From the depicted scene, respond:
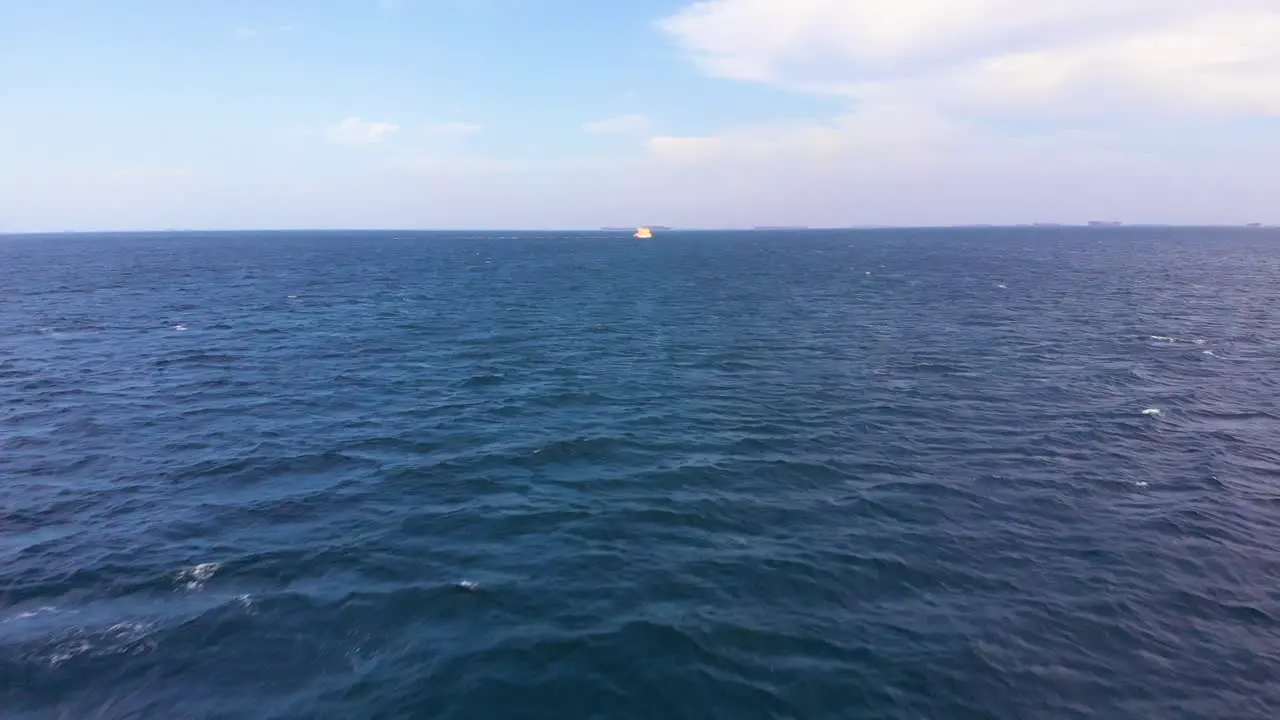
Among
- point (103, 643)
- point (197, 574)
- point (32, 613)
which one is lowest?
point (103, 643)

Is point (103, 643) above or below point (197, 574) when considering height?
below

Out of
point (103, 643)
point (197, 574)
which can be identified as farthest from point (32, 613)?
point (197, 574)

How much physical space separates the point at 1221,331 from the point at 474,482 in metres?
90.5

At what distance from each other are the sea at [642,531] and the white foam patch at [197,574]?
153 mm

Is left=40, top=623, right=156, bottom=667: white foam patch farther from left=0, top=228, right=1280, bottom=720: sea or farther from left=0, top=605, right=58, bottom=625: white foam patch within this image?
left=0, top=605, right=58, bottom=625: white foam patch

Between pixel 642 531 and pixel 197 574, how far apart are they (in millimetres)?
A: 20129

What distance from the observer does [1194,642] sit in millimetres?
25031

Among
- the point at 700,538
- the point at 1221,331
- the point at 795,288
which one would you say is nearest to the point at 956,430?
the point at 700,538

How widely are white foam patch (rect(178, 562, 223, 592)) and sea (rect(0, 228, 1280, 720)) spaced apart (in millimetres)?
153

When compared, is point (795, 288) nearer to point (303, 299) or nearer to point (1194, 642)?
point (303, 299)

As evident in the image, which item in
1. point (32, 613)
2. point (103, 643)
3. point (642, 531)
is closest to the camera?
point (103, 643)

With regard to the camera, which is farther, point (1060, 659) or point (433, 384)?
point (433, 384)

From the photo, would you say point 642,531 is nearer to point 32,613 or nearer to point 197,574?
point 197,574

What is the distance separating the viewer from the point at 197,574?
29.1m
